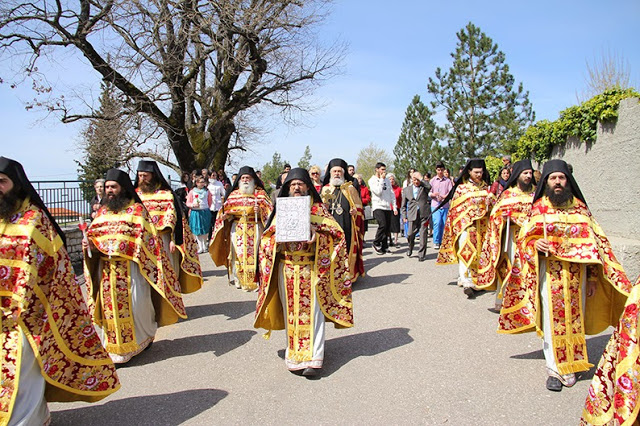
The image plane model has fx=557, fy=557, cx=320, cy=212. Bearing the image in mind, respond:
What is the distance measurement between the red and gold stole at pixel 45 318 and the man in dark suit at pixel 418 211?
28.4ft

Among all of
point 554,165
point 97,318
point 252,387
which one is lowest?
point 252,387

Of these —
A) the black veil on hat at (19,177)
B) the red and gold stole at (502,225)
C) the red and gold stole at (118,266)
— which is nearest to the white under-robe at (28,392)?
the black veil on hat at (19,177)

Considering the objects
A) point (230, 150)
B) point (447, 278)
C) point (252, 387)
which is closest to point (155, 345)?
point (252, 387)

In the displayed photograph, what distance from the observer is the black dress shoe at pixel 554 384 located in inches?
185

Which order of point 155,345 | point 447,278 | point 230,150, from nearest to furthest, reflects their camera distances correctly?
point 155,345, point 447,278, point 230,150

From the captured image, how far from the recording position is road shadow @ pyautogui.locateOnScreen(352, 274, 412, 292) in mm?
9570

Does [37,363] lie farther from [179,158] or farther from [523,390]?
[179,158]

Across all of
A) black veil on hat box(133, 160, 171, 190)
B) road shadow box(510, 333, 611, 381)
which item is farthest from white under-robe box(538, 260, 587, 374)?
black veil on hat box(133, 160, 171, 190)

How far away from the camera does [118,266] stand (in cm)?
584

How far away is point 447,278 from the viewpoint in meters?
9.91

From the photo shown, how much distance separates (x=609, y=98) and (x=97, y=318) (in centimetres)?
836

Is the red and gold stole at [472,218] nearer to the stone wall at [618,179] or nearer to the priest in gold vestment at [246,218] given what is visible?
the stone wall at [618,179]

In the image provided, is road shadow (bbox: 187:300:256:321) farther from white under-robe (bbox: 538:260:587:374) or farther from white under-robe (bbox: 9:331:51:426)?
white under-robe (bbox: 538:260:587:374)

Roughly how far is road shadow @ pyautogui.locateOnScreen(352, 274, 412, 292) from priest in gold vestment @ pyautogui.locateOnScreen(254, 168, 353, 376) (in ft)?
12.2
